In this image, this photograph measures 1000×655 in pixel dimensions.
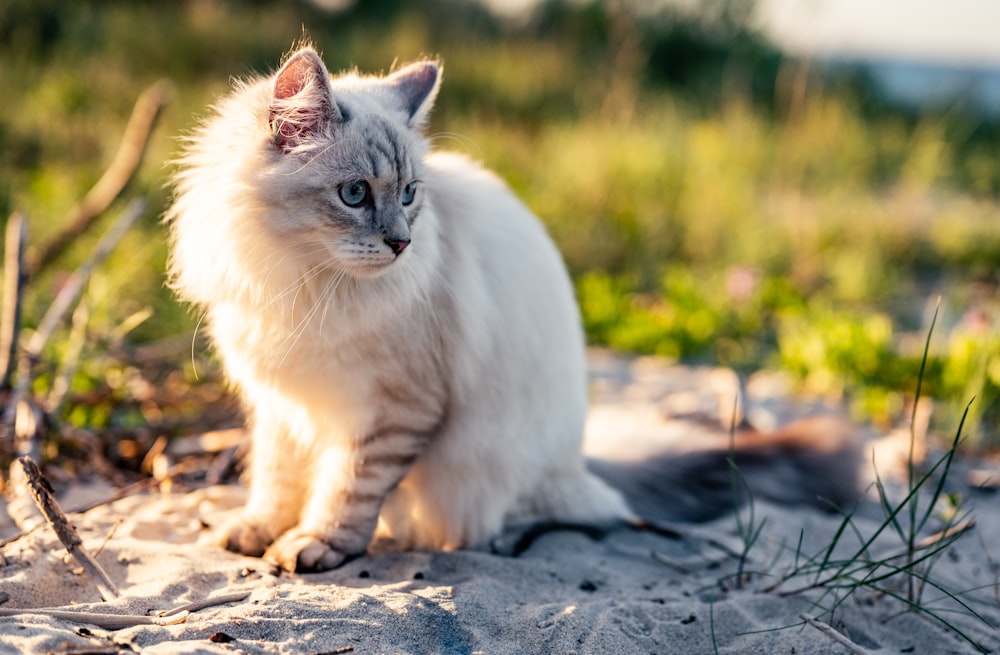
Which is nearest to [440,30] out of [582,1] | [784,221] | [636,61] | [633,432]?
[582,1]

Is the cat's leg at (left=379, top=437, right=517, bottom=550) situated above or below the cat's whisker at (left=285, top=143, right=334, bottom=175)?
below

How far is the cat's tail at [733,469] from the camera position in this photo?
Answer: 9.86ft

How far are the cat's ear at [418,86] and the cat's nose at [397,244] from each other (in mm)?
493

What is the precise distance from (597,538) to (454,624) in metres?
0.88

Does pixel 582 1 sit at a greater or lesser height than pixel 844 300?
greater

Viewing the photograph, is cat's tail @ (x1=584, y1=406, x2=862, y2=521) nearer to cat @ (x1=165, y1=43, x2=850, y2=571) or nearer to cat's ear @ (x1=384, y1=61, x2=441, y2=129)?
cat @ (x1=165, y1=43, x2=850, y2=571)

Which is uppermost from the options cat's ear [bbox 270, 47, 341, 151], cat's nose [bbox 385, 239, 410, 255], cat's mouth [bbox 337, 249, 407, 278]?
cat's ear [bbox 270, 47, 341, 151]

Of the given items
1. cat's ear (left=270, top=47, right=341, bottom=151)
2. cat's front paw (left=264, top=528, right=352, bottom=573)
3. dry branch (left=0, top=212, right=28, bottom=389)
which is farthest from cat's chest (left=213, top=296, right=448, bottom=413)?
dry branch (left=0, top=212, right=28, bottom=389)

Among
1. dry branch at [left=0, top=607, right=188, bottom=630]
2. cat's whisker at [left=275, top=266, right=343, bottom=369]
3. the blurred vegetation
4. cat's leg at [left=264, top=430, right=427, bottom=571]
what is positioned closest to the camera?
dry branch at [left=0, top=607, right=188, bottom=630]

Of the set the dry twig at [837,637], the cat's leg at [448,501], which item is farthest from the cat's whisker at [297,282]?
the dry twig at [837,637]

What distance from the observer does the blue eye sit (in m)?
2.39

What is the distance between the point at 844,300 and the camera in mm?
6039

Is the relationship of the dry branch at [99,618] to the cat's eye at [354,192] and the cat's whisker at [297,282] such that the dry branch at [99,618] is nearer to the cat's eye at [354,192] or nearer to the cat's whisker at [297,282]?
the cat's whisker at [297,282]

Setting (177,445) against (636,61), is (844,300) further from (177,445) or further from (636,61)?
(177,445)
